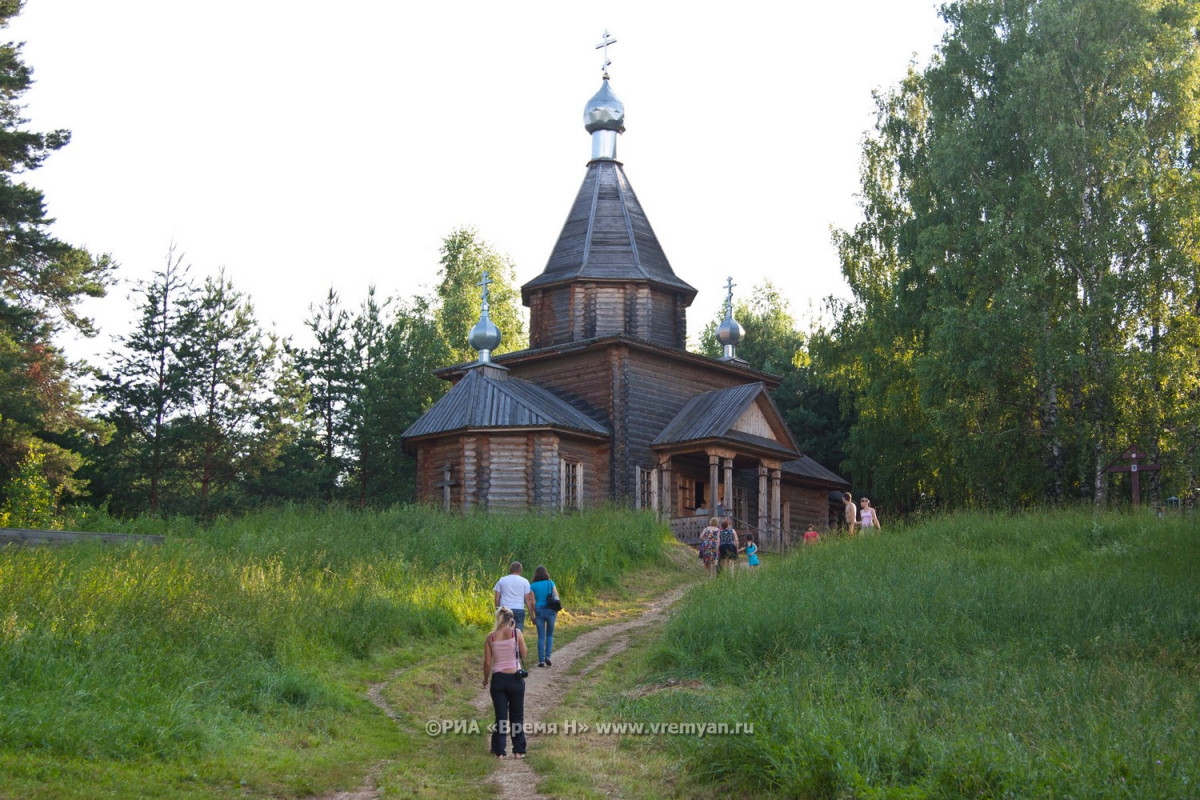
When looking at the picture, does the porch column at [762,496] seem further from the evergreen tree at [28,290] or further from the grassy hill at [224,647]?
the evergreen tree at [28,290]

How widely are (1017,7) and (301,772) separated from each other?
26.6 metres

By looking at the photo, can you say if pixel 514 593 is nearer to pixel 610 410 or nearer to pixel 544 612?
pixel 544 612

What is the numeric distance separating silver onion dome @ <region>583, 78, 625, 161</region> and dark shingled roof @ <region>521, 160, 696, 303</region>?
538mm

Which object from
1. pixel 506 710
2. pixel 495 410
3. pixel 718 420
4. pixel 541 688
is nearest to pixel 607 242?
pixel 718 420

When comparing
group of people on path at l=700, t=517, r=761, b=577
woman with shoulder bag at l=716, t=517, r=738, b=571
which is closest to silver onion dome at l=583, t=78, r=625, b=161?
group of people on path at l=700, t=517, r=761, b=577

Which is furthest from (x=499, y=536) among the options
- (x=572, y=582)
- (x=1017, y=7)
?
(x=1017, y=7)

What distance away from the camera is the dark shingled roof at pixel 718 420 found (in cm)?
2922

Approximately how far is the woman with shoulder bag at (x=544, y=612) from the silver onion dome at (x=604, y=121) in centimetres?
2237

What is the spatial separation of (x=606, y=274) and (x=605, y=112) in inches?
236

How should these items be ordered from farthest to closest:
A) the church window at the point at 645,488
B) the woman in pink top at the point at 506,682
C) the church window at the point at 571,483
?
the church window at the point at 645,488 < the church window at the point at 571,483 < the woman in pink top at the point at 506,682

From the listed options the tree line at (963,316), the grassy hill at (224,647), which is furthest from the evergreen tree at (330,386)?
the grassy hill at (224,647)

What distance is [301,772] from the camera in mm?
9180

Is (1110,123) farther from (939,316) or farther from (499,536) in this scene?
(499,536)

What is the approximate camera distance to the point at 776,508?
3064cm
